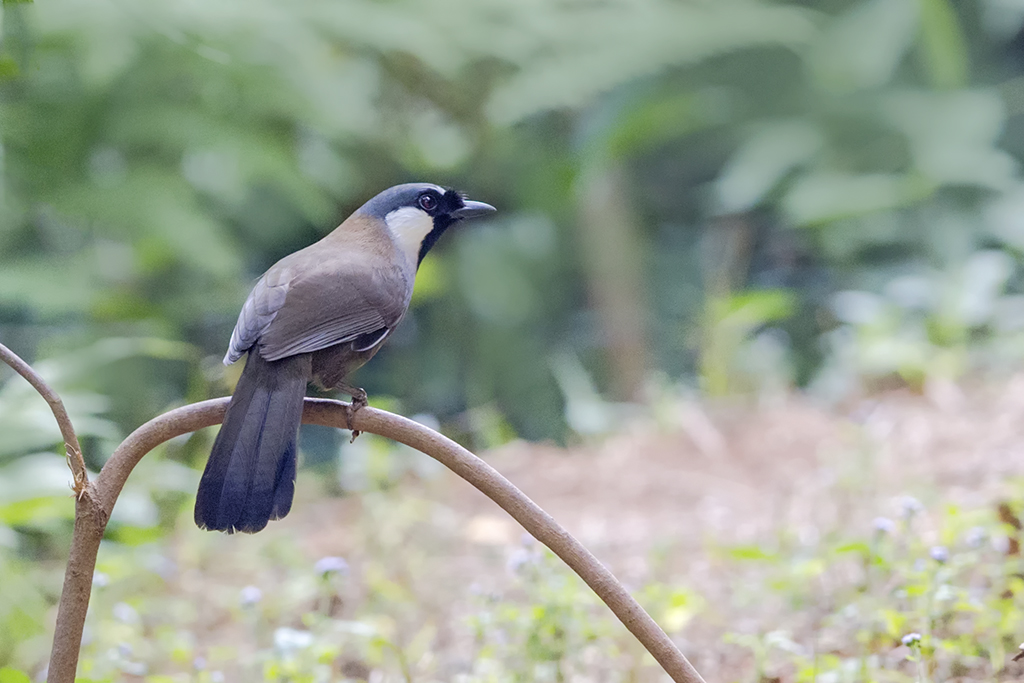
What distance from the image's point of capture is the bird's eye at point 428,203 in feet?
4.61

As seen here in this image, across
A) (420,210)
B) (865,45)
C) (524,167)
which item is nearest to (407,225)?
(420,210)

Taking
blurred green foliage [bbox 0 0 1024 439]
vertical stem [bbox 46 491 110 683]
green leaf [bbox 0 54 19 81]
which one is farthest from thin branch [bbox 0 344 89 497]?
blurred green foliage [bbox 0 0 1024 439]

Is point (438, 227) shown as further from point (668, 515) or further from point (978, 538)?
point (668, 515)

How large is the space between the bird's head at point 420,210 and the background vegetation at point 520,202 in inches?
41.9

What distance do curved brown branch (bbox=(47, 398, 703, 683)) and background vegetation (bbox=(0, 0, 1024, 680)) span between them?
1006 millimetres

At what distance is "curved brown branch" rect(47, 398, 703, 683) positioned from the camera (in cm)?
101

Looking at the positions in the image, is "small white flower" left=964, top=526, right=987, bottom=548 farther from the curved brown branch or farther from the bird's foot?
the bird's foot

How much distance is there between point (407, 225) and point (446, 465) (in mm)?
496

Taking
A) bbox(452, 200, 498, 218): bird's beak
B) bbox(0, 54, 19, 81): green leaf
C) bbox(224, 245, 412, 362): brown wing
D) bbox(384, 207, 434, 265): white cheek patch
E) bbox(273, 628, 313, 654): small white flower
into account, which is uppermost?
bbox(452, 200, 498, 218): bird's beak

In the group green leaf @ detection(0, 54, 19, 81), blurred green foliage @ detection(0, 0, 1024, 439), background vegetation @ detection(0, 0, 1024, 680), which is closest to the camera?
green leaf @ detection(0, 54, 19, 81)

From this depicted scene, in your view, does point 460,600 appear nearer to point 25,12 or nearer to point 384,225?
point 384,225

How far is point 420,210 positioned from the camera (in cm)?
141

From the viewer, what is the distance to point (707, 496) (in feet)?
9.52

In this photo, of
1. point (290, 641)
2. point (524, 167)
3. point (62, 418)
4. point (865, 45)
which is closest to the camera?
point (62, 418)
